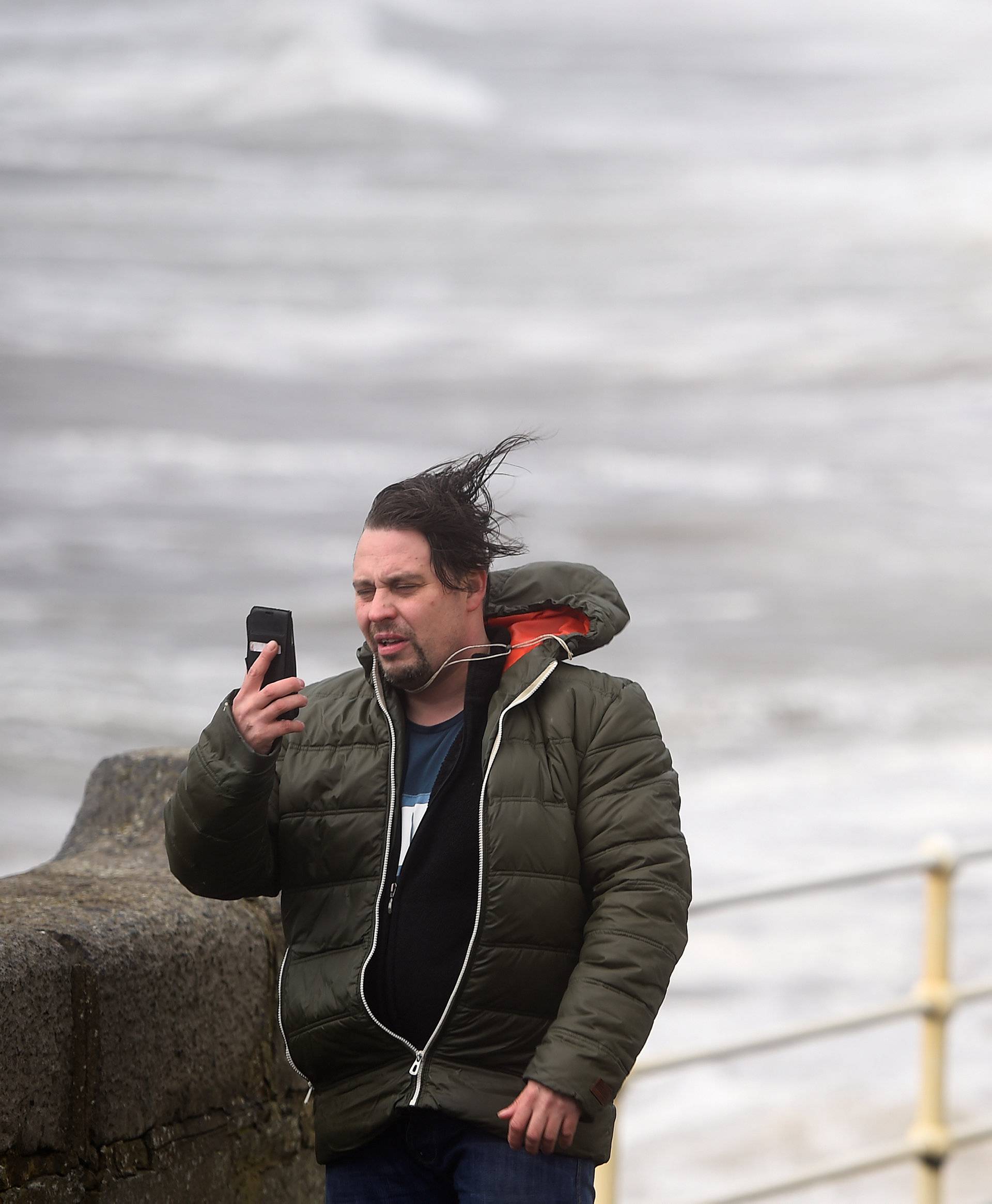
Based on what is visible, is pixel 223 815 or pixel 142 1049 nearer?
pixel 223 815

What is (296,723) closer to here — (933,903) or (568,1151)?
(568,1151)

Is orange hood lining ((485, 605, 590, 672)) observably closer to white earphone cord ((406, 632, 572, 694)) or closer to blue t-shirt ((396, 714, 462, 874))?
white earphone cord ((406, 632, 572, 694))

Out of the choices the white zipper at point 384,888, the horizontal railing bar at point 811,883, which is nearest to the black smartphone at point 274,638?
the white zipper at point 384,888

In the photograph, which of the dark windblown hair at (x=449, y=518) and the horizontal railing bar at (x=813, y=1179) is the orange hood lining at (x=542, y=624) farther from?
the horizontal railing bar at (x=813, y=1179)

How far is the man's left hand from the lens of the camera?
1.91 m

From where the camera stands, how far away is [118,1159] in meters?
2.29

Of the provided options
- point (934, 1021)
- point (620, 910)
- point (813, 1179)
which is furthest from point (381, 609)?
point (934, 1021)

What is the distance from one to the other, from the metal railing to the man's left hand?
54.7 inches

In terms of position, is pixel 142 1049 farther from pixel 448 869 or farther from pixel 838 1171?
pixel 838 1171

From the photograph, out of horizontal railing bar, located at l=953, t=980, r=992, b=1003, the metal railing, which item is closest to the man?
the metal railing

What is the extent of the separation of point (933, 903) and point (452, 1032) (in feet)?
7.17

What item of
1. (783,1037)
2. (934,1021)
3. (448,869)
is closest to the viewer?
(448,869)

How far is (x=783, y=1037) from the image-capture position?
357 cm

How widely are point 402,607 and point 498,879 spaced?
374mm
